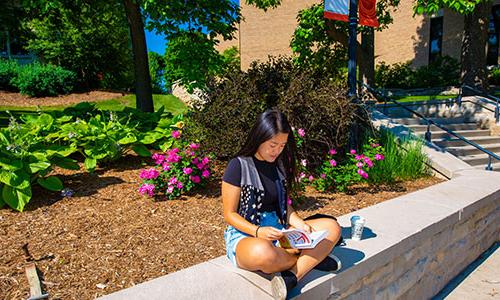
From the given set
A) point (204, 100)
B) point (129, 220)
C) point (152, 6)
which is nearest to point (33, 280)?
point (129, 220)

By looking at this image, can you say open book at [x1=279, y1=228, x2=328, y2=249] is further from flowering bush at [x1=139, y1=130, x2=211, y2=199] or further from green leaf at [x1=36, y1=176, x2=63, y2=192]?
green leaf at [x1=36, y1=176, x2=63, y2=192]

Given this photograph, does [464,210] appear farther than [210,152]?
No

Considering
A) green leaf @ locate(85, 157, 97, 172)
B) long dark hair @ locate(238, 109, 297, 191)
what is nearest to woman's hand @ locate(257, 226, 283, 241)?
long dark hair @ locate(238, 109, 297, 191)

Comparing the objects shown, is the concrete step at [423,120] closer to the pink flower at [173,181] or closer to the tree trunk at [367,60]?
the tree trunk at [367,60]

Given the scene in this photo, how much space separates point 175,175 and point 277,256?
8.43 feet

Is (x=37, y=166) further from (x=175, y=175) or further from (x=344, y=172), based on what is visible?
(x=344, y=172)

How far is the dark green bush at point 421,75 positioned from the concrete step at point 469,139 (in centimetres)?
821

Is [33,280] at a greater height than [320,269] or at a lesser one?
lesser

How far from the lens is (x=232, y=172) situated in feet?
7.72

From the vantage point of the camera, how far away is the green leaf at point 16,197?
11.9 feet

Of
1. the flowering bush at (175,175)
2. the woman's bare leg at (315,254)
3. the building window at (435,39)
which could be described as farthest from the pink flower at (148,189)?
the building window at (435,39)

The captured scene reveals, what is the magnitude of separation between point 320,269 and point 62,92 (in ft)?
60.9

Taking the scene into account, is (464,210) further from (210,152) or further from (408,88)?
(408,88)

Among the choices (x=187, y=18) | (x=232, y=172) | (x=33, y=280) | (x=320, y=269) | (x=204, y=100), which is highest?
(x=187, y=18)
